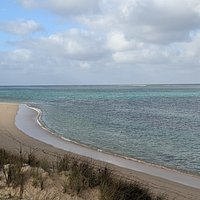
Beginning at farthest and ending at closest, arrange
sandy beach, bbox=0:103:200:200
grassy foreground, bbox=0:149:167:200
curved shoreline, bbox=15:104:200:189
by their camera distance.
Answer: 1. curved shoreline, bbox=15:104:200:189
2. sandy beach, bbox=0:103:200:200
3. grassy foreground, bbox=0:149:167:200

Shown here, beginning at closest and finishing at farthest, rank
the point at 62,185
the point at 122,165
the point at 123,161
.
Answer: the point at 62,185 → the point at 122,165 → the point at 123,161

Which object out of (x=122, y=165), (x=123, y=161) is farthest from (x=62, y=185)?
(x=123, y=161)

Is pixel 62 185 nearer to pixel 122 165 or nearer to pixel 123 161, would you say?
pixel 122 165

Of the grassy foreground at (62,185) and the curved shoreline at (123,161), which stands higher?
the grassy foreground at (62,185)

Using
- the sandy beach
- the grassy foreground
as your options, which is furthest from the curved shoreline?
the grassy foreground

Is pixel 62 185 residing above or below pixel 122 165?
above

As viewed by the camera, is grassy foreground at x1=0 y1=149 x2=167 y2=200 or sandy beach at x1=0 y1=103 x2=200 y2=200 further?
sandy beach at x1=0 y1=103 x2=200 y2=200

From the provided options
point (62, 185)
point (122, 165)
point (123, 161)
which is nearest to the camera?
point (62, 185)

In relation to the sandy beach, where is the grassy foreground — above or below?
above

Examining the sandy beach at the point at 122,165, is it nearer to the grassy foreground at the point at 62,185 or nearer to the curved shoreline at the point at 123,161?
the curved shoreline at the point at 123,161

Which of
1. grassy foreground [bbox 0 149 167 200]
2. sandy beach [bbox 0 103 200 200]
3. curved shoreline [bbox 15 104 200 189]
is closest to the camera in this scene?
grassy foreground [bbox 0 149 167 200]

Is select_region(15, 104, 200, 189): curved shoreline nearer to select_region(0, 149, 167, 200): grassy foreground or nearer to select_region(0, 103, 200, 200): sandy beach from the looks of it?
select_region(0, 103, 200, 200): sandy beach

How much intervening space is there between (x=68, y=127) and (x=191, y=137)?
10.1m

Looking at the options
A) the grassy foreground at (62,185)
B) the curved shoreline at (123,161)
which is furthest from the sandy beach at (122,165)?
the grassy foreground at (62,185)
